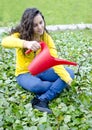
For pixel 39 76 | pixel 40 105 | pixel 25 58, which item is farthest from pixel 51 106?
pixel 25 58

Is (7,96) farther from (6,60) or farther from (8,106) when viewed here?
(6,60)

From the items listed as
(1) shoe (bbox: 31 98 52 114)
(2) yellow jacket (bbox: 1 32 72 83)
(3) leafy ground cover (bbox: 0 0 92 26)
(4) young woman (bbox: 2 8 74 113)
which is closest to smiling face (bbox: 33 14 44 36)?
(4) young woman (bbox: 2 8 74 113)

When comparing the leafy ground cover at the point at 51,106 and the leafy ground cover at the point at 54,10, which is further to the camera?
the leafy ground cover at the point at 54,10

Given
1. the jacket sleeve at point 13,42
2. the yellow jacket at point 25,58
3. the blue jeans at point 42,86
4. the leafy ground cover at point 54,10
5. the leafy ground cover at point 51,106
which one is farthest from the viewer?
the leafy ground cover at point 54,10

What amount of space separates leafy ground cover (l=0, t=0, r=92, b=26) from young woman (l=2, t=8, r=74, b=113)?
5249 millimetres

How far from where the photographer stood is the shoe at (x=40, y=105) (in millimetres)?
3266

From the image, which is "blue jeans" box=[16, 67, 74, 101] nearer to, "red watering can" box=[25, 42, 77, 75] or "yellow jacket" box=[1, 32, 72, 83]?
"yellow jacket" box=[1, 32, 72, 83]

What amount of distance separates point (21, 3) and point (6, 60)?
5975 mm

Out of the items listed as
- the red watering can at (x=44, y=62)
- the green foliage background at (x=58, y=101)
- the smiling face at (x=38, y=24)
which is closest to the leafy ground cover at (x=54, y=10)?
the green foliage background at (x=58, y=101)

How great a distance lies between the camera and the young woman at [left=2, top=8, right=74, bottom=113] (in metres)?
3.33

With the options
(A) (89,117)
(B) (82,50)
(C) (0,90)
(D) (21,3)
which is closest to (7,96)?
(C) (0,90)

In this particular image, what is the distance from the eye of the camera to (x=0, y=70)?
4.39m

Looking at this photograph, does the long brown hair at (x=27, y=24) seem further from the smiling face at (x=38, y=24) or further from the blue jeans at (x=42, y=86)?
the blue jeans at (x=42, y=86)

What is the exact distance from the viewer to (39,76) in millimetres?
3617
